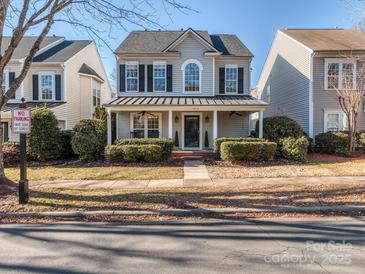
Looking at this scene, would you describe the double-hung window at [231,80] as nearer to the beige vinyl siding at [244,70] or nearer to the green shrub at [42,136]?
the beige vinyl siding at [244,70]

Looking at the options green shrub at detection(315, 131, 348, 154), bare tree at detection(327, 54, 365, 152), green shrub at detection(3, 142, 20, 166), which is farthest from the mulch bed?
green shrub at detection(3, 142, 20, 166)

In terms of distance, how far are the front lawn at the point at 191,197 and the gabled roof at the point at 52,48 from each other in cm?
1440

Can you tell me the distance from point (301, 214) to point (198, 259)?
311 cm

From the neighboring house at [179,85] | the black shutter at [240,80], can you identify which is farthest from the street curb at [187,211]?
the black shutter at [240,80]

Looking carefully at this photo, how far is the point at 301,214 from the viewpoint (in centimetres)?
618

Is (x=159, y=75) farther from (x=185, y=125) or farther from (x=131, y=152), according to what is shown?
(x=131, y=152)

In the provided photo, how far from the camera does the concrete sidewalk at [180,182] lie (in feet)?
31.0

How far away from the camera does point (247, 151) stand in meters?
13.8

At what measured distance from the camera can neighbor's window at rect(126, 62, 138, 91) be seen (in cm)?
1895

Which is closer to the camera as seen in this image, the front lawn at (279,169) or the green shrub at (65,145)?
the front lawn at (279,169)

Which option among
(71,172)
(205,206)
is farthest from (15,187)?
(205,206)

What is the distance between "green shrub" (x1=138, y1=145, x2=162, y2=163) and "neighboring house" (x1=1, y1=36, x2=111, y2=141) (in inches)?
330

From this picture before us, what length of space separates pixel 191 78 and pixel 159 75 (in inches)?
81.9

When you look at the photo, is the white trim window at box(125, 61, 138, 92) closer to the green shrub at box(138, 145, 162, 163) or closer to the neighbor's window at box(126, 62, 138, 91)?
the neighbor's window at box(126, 62, 138, 91)
